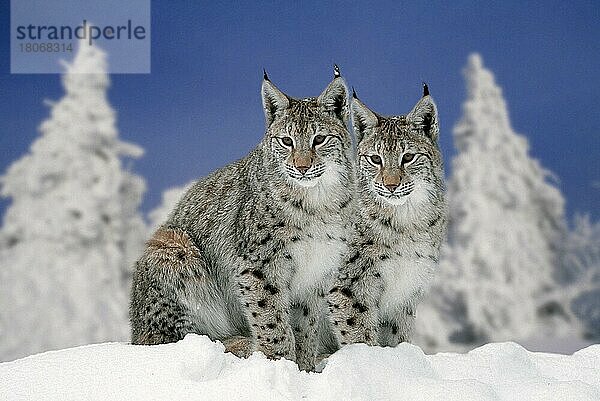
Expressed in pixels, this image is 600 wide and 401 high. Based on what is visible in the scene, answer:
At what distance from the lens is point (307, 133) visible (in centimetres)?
653

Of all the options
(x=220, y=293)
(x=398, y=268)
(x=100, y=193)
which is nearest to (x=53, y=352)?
(x=220, y=293)

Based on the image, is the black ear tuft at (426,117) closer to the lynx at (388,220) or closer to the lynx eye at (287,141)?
the lynx at (388,220)

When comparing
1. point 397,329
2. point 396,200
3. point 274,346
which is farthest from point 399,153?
point 274,346

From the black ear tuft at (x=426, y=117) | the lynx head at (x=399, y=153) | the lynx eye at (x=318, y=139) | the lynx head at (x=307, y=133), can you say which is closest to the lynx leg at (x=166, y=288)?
the lynx head at (x=307, y=133)

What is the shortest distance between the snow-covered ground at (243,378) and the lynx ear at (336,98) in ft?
6.03

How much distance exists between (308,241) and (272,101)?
1.14m

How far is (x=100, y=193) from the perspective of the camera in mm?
12375

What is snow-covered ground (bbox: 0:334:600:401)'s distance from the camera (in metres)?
6.04

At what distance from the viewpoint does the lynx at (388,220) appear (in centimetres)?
684

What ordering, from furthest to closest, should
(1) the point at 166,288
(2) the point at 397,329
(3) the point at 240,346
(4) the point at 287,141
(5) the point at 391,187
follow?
(2) the point at 397,329
(1) the point at 166,288
(3) the point at 240,346
(5) the point at 391,187
(4) the point at 287,141

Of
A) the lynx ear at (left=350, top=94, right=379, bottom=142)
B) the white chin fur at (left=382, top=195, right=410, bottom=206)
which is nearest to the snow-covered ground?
the white chin fur at (left=382, top=195, right=410, bottom=206)

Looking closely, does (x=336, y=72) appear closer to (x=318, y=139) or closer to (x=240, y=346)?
(x=318, y=139)

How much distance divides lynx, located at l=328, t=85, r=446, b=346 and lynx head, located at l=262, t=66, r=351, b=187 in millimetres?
269

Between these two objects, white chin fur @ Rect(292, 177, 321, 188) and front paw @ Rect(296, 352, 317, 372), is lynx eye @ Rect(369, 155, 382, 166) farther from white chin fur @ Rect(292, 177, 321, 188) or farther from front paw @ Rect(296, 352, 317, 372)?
front paw @ Rect(296, 352, 317, 372)
